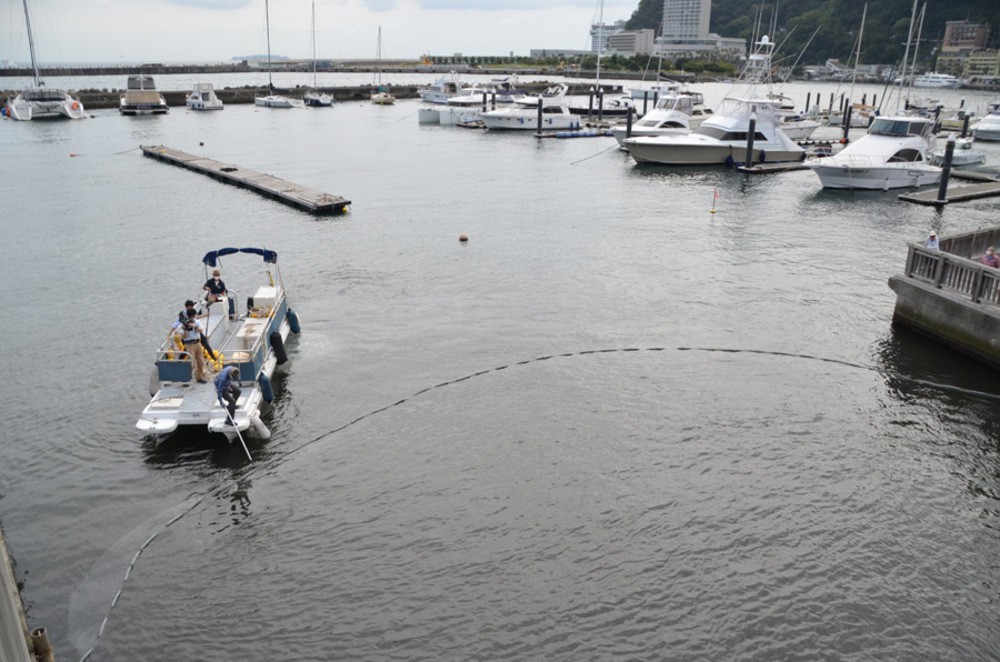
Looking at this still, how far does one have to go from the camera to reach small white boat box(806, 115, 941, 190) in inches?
1826

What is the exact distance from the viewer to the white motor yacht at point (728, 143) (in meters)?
57.2

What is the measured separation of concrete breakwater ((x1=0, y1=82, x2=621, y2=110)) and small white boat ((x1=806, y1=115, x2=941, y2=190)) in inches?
3528

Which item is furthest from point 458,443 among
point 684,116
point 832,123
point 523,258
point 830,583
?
point 832,123

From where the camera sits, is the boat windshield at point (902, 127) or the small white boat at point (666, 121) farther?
the small white boat at point (666, 121)

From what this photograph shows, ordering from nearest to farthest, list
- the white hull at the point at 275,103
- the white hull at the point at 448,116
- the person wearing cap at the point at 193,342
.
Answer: the person wearing cap at the point at 193,342
the white hull at the point at 448,116
the white hull at the point at 275,103

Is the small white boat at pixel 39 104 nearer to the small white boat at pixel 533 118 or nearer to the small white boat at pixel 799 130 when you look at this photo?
the small white boat at pixel 533 118

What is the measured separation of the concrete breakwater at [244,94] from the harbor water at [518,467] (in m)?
94.5

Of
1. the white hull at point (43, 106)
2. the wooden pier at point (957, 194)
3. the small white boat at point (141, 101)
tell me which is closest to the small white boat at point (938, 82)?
the wooden pier at point (957, 194)

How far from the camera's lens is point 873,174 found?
46.2 m

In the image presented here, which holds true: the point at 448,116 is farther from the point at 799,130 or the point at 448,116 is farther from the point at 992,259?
the point at 992,259

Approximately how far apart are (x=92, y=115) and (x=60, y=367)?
313 ft

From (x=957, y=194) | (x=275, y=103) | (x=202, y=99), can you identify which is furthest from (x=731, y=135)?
(x=202, y=99)

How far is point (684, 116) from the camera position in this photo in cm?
6412

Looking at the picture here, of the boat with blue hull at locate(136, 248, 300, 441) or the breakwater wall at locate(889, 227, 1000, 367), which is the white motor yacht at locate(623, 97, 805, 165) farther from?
the boat with blue hull at locate(136, 248, 300, 441)
